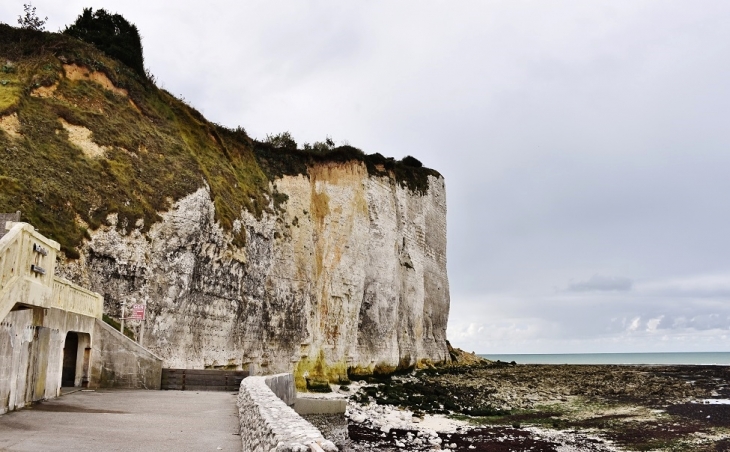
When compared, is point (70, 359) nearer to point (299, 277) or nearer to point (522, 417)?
point (299, 277)

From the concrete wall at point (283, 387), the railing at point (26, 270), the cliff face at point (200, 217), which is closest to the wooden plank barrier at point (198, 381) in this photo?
the concrete wall at point (283, 387)

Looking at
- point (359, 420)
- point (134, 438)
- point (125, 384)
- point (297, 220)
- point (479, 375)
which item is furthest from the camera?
point (479, 375)

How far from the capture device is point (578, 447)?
23.7 m

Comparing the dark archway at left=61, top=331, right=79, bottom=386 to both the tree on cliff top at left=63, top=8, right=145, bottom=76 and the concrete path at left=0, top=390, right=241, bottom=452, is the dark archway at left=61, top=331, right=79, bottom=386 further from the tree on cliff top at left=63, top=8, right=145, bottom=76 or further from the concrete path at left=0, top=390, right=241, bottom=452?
the tree on cliff top at left=63, top=8, right=145, bottom=76

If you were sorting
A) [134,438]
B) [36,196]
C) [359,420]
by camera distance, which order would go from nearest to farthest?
[134,438], [36,196], [359,420]

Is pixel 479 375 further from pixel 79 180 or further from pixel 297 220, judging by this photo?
pixel 79 180

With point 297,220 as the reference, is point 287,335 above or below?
below

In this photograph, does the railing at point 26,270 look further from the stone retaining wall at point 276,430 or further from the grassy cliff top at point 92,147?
the grassy cliff top at point 92,147

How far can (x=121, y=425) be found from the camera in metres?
11.6

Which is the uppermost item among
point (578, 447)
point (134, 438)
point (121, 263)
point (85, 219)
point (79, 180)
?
point (79, 180)

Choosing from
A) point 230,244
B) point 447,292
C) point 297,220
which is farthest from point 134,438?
point 447,292

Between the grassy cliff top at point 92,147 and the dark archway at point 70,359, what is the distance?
4.37 meters

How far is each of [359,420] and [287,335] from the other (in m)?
11.0

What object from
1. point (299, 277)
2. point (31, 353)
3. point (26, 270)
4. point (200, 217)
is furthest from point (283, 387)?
point (299, 277)
